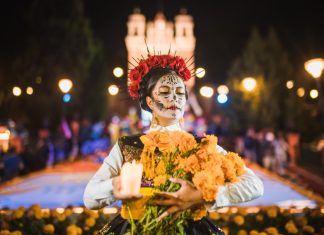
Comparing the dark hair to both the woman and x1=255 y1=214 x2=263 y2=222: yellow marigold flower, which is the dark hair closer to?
the woman

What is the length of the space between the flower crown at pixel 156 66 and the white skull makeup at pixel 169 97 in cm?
17

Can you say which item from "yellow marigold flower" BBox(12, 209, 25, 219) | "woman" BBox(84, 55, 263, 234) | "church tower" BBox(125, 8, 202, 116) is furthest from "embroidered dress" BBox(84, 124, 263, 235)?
"church tower" BBox(125, 8, 202, 116)

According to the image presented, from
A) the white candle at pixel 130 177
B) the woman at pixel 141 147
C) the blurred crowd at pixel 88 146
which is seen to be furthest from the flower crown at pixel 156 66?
the blurred crowd at pixel 88 146

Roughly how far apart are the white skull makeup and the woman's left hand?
0.77 m

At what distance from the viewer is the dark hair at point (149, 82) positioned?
3.13m

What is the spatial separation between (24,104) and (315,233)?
67.6ft

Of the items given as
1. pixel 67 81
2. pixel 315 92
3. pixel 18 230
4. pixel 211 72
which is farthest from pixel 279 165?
pixel 211 72

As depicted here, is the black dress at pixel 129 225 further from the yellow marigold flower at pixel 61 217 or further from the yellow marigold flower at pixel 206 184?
the yellow marigold flower at pixel 61 217

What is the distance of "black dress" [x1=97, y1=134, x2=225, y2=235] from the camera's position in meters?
2.70

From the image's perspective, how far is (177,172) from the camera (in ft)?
8.10

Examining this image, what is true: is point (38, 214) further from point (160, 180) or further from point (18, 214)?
point (160, 180)

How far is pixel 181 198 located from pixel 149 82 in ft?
3.51

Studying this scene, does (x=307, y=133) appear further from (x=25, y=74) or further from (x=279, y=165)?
(x=25, y=74)

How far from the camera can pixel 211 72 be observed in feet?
158
